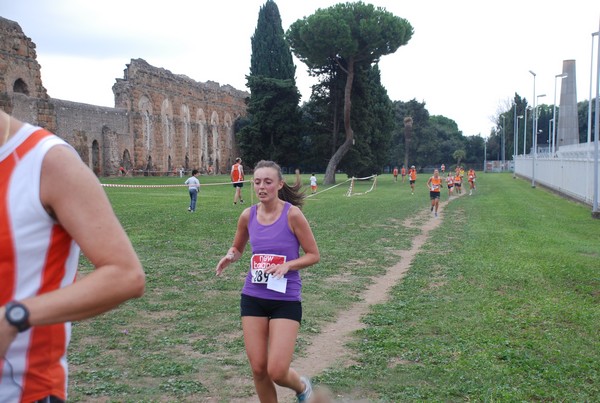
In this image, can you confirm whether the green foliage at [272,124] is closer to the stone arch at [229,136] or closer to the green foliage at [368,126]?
the green foliage at [368,126]

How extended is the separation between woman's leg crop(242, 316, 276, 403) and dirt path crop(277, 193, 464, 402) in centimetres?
84

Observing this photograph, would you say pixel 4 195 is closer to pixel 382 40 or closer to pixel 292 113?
pixel 382 40

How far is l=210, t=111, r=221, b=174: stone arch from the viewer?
61656mm

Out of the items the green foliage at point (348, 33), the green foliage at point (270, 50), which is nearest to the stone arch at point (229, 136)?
the green foliage at point (270, 50)

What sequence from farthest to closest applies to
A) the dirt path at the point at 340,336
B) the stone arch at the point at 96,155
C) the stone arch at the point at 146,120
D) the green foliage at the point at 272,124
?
the green foliage at the point at 272,124 < the stone arch at the point at 146,120 < the stone arch at the point at 96,155 < the dirt path at the point at 340,336

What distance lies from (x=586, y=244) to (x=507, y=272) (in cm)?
531

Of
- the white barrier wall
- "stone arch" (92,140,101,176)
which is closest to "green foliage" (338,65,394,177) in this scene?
the white barrier wall

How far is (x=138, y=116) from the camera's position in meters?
47.6

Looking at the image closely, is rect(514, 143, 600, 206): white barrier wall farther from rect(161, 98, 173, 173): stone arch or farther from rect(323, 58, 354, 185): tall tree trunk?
rect(161, 98, 173, 173): stone arch

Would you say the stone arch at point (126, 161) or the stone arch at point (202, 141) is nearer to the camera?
the stone arch at point (126, 161)

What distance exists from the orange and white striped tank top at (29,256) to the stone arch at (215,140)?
2372 inches

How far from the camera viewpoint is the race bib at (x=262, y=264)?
15.0 feet

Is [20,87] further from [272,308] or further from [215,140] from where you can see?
[215,140]

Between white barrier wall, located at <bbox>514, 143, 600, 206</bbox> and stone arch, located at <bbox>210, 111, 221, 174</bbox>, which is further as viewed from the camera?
stone arch, located at <bbox>210, 111, 221, 174</bbox>
